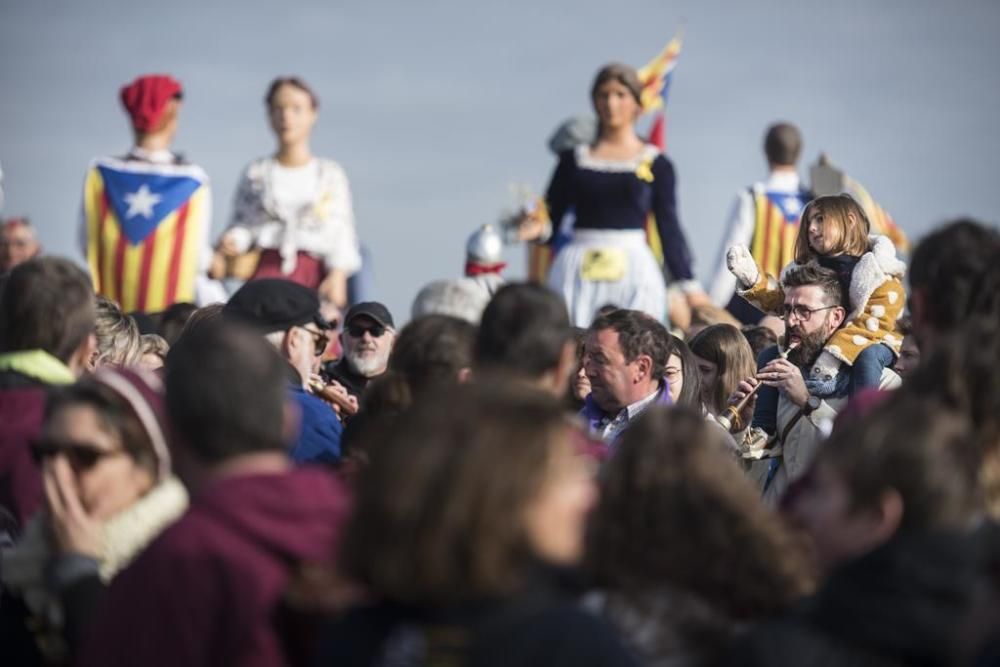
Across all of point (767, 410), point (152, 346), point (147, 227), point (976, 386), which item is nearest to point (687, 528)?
point (976, 386)

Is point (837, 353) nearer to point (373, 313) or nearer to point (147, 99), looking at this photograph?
point (373, 313)

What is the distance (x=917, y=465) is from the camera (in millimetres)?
3346

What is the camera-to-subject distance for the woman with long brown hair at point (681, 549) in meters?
3.47

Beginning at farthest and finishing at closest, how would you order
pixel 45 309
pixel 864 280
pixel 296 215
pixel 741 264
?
pixel 296 215, pixel 741 264, pixel 864 280, pixel 45 309

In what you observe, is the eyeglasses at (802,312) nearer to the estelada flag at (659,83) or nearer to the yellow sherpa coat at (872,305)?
the yellow sherpa coat at (872,305)

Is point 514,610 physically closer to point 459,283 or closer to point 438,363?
point 438,363

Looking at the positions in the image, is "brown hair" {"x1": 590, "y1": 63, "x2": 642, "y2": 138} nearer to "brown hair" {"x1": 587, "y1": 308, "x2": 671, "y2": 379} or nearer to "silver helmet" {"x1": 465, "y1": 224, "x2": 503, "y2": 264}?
"silver helmet" {"x1": 465, "y1": 224, "x2": 503, "y2": 264}

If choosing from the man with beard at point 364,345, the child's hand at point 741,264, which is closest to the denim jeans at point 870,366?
the child's hand at point 741,264

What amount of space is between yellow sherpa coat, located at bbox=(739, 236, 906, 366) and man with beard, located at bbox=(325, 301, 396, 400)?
200 centimetres

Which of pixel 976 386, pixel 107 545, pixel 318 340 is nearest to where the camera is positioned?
pixel 976 386

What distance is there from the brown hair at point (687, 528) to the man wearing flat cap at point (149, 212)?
8.23 meters

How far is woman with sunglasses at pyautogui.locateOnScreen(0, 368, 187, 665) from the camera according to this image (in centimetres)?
412

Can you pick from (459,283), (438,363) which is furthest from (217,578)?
(459,283)

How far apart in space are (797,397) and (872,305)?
0.57 metres
